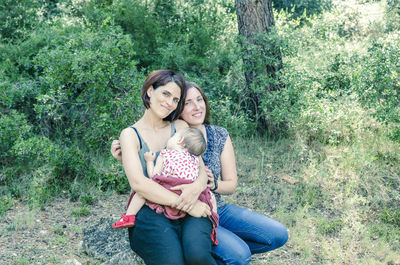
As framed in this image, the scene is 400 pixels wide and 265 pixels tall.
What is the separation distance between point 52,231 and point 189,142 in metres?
2.29

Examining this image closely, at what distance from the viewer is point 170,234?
2.77 m

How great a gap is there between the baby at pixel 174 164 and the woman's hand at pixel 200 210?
0.08 meters

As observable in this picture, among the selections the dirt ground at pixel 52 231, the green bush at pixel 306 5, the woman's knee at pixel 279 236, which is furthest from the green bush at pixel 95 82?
the green bush at pixel 306 5

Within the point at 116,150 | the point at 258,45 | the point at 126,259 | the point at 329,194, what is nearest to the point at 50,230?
the point at 126,259

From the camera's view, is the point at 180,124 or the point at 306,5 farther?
the point at 306,5

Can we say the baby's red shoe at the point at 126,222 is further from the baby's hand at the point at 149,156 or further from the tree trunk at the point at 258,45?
the tree trunk at the point at 258,45

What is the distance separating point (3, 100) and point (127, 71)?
1768 mm

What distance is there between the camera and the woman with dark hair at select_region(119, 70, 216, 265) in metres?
2.71

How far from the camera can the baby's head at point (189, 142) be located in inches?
120

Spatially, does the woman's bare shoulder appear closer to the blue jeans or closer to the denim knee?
the blue jeans

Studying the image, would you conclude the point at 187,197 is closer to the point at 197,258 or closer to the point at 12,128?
the point at 197,258

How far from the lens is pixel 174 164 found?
116 inches

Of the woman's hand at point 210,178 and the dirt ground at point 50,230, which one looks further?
the dirt ground at point 50,230

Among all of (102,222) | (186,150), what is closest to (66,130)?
(102,222)
